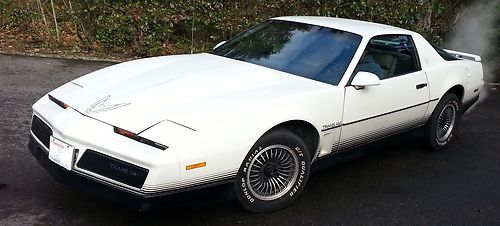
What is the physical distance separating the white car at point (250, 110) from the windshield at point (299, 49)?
0.01m

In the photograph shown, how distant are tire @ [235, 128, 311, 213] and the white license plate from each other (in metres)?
1.01

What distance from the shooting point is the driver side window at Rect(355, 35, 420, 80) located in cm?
437

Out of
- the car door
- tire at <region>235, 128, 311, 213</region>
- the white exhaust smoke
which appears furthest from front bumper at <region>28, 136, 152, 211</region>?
the white exhaust smoke

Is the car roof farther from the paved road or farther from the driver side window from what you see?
the paved road

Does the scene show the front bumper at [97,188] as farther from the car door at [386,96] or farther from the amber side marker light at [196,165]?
the car door at [386,96]

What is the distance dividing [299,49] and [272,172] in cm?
124

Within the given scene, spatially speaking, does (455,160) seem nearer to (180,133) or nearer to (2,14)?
(180,133)

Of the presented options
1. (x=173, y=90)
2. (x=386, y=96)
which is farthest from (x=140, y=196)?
(x=386, y=96)

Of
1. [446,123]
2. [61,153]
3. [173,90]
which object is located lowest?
[446,123]

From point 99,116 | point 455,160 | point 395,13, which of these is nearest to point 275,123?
point 99,116

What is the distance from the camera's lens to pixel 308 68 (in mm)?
4203

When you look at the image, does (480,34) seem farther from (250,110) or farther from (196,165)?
(196,165)

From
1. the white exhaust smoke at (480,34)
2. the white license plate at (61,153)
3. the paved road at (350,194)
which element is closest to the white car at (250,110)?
the white license plate at (61,153)

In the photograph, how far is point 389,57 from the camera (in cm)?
460
